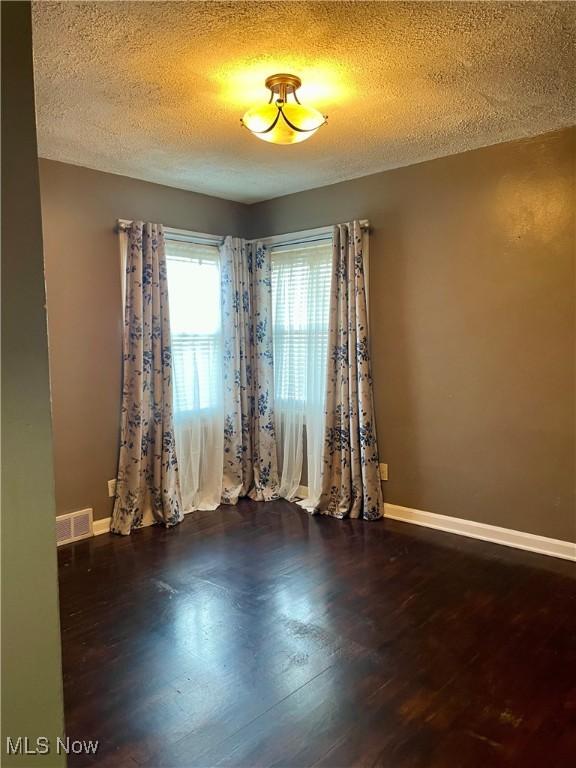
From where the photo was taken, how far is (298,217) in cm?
434

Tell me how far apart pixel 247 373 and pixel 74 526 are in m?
1.80

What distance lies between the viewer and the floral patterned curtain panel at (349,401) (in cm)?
387

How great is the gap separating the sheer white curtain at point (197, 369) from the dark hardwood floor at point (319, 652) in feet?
2.56

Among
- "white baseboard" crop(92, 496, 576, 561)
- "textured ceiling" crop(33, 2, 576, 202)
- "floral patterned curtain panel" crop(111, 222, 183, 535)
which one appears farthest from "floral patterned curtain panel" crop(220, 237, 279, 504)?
"textured ceiling" crop(33, 2, 576, 202)

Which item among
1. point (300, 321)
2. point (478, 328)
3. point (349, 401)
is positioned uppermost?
point (300, 321)

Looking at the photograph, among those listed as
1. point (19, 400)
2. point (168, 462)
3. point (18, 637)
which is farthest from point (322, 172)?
point (18, 637)

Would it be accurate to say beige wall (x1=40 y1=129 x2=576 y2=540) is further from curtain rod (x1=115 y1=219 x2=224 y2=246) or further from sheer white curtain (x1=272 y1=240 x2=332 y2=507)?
sheer white curtain (x1=272 y1=240 x2=332 y2=507)

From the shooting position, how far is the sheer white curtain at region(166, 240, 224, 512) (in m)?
4.16

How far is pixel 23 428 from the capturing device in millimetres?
1044

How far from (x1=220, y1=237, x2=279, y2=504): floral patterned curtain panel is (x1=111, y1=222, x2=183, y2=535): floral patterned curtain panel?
24.0 inches

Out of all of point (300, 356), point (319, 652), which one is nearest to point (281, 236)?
point (300, 356)

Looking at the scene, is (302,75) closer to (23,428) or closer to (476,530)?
(23,428)

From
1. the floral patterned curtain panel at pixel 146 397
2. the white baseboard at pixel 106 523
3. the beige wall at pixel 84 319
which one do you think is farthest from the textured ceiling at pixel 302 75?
the white baseboard at pixel 106 523

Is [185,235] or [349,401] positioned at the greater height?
[185,235]
